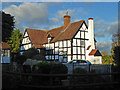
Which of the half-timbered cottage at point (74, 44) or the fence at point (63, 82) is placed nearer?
the fence at point (63, 82)

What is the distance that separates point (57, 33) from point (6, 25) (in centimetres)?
1209

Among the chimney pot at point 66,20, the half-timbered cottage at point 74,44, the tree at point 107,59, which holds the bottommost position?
the tree at point 107,59

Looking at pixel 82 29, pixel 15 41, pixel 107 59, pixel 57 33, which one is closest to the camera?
pixel 82 29

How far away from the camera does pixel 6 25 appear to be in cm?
3008

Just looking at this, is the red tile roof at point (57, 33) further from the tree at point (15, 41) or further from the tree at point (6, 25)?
the tree at point (6, 25)

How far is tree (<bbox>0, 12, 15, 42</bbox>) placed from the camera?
97.1ft

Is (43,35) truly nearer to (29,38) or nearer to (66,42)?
(29,38)

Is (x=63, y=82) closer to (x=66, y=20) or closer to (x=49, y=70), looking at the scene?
(x=49, y=70)

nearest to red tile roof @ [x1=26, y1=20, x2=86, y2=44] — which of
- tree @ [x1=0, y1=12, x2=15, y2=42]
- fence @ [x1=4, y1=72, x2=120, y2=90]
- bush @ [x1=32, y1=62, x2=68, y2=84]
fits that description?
tree @ [x1=0, y1=12, x2=15, y2=42]

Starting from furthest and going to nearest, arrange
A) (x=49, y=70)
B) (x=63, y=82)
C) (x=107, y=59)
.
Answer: (x=107, y=59) → (x=49, y=70) → (x=63, y=82)

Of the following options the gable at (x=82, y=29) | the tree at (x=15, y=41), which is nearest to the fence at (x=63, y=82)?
the gable at (x=82, y=29)

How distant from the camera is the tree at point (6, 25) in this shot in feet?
97.1

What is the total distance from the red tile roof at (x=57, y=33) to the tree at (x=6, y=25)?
794cm

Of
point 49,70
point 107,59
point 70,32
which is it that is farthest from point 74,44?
point 49,70
